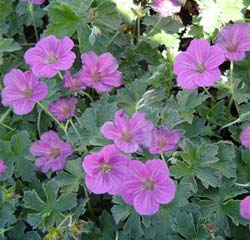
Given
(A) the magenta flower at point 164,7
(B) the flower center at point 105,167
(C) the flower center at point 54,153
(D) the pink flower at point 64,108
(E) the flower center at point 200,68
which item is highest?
(E) the flower center at point 200,68

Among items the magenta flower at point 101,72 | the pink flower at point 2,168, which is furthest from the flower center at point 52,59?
the pink flower at point 2,168

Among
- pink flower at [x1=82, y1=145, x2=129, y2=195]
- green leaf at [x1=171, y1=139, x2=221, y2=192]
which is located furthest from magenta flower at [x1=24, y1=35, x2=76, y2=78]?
green leaf at [x1=171, y1=139, x2=221, y2=192]

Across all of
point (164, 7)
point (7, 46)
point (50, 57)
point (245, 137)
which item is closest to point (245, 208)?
point (245, 137)

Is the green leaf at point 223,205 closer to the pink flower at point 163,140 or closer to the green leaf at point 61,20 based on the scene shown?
the pink flower at point 163,140

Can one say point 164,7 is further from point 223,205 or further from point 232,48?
point 223,205

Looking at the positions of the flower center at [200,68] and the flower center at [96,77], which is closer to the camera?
the flower center at [200,68]

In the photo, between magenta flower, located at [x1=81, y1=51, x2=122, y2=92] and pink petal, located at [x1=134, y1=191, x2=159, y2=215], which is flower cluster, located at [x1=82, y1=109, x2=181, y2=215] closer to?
pink petal, located at [x1=134, y1=191, x2=159, y2=215]

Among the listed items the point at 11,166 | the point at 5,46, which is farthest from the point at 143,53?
the point at 11,166
